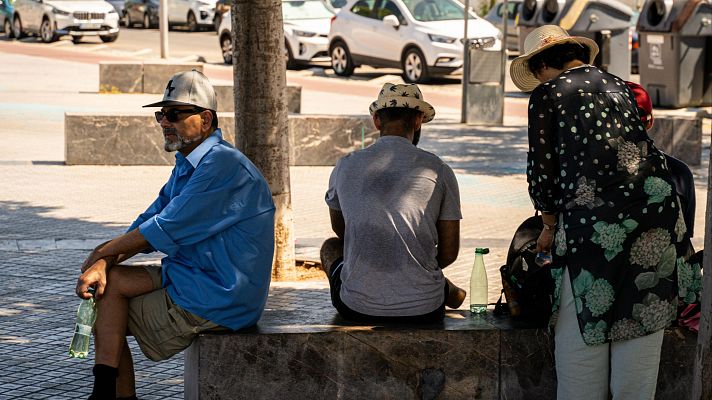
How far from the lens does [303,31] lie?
25703mm

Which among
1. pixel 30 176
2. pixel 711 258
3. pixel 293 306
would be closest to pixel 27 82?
pixel 30 176

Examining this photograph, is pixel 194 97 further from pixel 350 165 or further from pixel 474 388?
pixel 474 388

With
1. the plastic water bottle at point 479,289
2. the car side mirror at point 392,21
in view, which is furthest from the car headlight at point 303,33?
the plastic water bottle at point 479,289

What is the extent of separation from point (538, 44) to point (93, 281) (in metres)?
1.83

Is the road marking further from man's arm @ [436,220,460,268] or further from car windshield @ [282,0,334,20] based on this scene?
man's arm @ [436,220,460,268]

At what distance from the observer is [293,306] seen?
6.93 metres

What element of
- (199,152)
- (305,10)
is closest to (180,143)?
(199,152)

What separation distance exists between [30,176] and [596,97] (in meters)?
8.29

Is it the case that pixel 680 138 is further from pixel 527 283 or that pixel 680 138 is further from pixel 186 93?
pixel 186 93

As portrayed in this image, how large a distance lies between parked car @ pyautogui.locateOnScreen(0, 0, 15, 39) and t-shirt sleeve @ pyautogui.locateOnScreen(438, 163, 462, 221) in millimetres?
30608

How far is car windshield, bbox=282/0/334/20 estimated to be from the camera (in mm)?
26402

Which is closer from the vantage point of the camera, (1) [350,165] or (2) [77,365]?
(1) [350,165]

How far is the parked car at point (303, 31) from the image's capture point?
25.6 m

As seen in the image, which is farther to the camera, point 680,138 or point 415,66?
point 415,66
